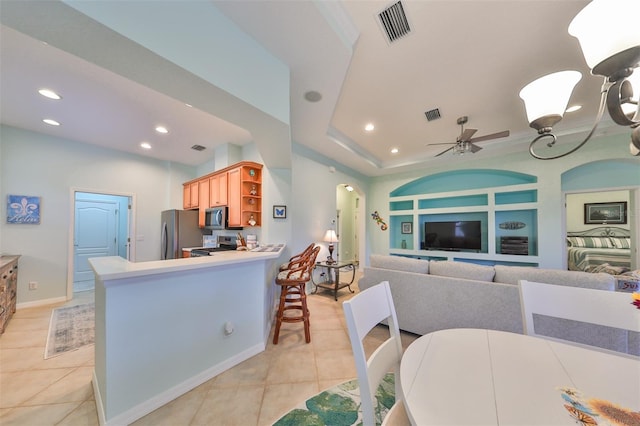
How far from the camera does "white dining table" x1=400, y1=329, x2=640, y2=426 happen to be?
604 millimetres

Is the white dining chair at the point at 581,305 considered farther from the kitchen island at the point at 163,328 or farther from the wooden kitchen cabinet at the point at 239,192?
the wooden kitchen cabinet at the point at 239,192

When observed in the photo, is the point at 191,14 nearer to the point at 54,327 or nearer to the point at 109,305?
the point at 109,305

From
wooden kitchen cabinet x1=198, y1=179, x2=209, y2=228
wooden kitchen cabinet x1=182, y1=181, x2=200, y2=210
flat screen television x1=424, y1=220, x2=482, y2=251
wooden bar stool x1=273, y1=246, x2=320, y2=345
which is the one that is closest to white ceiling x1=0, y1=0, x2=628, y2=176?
wooden kitchen cabinet x1=198, y1=179, x2=209, y2=228

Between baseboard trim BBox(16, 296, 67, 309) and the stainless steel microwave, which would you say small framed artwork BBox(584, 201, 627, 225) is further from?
baseboard trim BBox(16, 296, 67, 309)

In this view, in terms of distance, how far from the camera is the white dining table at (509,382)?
0.60 m

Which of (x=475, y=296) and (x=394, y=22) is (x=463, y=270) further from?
(x=394, y=22)

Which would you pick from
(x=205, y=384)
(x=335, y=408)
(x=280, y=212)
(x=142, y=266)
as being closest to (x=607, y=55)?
(x=335, y=408)

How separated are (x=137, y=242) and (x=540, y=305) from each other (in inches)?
231

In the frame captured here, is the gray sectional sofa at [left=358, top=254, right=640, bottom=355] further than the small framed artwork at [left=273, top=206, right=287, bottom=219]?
No

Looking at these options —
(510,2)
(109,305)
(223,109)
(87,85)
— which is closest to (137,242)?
(87,85)

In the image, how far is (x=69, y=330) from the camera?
262 cm

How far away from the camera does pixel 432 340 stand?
3.31 feet

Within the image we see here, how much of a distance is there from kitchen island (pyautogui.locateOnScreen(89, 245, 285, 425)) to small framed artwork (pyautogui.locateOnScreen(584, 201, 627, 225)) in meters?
7.83

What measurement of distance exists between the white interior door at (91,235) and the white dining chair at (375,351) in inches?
233
